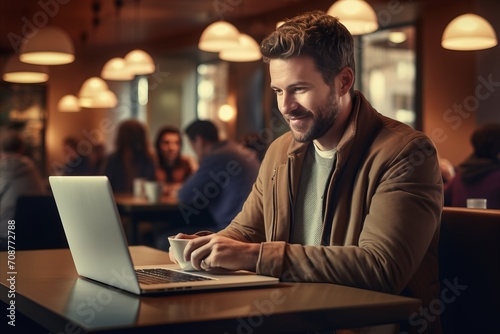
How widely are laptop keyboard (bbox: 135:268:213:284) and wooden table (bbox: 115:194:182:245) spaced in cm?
338

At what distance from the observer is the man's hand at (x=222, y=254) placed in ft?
5.71

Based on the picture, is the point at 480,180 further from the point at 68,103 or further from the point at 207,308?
the point at 68,103

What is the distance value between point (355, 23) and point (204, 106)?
7.80 m

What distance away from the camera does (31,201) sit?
3.77m

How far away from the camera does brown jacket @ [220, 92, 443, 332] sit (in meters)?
1.74

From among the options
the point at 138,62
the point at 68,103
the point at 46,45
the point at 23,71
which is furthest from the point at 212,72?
the point at 46,45

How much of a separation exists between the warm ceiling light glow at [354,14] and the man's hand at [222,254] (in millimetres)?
3212

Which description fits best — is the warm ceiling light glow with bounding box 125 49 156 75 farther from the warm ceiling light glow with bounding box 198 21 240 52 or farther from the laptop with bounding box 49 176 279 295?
the laptop with bounding box 49 176 279 295

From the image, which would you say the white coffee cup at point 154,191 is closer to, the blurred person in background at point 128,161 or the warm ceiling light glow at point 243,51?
the blurred person in background at point 128,161

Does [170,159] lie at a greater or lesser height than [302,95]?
lesser

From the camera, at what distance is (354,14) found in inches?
187

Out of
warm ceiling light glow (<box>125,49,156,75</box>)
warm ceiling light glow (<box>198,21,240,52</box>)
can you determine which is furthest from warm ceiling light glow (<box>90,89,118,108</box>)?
warm ceiling light glow (<box>198,21,240,52</box>)

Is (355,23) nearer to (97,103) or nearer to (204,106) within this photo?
(97,103)

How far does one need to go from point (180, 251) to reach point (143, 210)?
Result: 3474 millimetres
